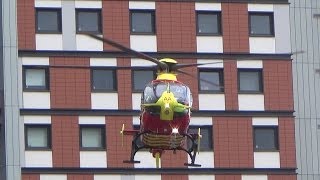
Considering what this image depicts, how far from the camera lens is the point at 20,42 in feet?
278

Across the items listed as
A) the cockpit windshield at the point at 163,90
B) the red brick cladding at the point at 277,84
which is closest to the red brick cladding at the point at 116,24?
the red brick cladding at the point at 277,84

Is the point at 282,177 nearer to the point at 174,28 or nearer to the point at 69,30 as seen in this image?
the point at 174,28

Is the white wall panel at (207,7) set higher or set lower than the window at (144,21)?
higher

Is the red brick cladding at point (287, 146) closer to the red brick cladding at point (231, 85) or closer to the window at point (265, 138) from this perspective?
the window at point (265, 138)

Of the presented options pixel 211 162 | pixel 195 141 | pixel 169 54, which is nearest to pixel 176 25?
→ pixel 169 54

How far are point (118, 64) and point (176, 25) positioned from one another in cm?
380

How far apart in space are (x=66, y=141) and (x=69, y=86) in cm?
288

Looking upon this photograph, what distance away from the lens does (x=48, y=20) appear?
85.6 m

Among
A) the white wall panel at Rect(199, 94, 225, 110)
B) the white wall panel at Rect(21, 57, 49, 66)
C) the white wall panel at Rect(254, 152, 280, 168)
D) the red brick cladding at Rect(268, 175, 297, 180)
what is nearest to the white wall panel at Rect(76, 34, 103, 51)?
the white wall panel at Rect(21, 57, 49, 66)

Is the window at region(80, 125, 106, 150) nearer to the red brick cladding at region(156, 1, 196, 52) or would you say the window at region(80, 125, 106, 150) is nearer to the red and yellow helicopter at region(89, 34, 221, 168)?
the red brick cladding at region(156, 1, 196, 52)

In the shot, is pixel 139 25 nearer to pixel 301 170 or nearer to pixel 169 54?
pixel 169 54

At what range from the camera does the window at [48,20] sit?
280 feet

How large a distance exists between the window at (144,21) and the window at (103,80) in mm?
2782

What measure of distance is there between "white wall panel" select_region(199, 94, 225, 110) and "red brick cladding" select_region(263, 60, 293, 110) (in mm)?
2439
